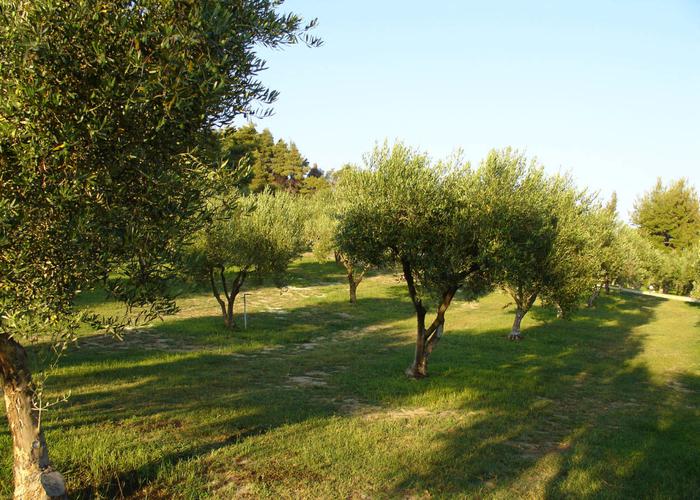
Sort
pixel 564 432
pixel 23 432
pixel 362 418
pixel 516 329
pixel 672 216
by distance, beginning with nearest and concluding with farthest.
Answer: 1. pixel 23 432
2. pixel 564 432
3. pixel 362 418
4. pixel 516 329
5. pixel 672 216

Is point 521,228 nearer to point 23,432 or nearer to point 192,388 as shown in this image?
point 192,388

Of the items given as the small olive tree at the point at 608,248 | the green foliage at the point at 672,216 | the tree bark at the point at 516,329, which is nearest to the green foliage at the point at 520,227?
the tree bark at the point at 516,329

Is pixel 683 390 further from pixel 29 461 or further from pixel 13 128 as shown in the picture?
pixel 13 128

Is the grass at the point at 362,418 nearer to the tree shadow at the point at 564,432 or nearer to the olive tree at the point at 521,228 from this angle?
the tree shadow at the point at 564,432

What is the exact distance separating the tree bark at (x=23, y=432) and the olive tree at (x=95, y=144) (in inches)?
1.2

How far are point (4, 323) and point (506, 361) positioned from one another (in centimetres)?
2547

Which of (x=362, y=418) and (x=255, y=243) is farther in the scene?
(x=255, y=243)

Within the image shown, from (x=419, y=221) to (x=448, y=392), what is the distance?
23.5 feet

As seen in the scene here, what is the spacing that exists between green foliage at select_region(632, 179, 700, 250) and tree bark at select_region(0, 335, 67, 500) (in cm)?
12564

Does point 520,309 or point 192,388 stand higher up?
point 520,309

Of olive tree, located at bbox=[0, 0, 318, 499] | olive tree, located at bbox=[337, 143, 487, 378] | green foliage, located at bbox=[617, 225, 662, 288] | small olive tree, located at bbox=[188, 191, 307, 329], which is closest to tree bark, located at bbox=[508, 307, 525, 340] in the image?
olive tree, located at bbox=[337, 143, 487, 378]

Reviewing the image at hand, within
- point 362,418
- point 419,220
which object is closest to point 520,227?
point 419,220

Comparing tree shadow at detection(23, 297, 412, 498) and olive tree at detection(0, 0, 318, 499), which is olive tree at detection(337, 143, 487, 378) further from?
olive tree at detection(0, 0, 318, 499)

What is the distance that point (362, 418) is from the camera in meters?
15.9
